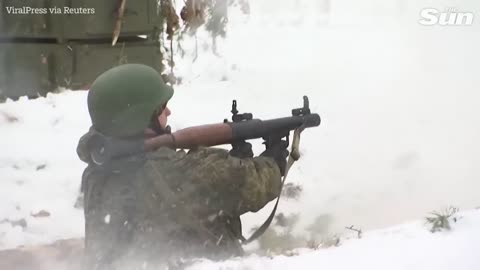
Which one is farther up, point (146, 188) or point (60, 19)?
point (146, 188)

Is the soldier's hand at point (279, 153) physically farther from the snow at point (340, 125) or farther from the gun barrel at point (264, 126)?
the snow at point (340, 125)

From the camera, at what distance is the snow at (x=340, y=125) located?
4.73 metres

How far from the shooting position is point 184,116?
753cm

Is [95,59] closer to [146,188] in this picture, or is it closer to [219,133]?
[219,133]

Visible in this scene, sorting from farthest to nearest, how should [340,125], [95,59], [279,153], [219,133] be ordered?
1. [340,125]
2. [95,59]
3. [279,153]
4. [219,133]

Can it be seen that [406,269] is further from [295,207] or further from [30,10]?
[30,10]

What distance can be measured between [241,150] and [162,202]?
0.42 m

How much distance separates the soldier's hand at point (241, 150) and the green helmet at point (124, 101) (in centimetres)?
36

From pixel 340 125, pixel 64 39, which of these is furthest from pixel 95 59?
pixel 340 125

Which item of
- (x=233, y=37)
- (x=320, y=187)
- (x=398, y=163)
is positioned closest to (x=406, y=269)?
(x=320, y=187)

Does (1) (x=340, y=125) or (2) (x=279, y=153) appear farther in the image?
(1) (x=340, y=125)

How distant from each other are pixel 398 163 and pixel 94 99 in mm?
4664

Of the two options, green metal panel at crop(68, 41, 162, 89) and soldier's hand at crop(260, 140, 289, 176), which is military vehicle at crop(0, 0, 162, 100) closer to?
green metal panel at crop(68, 41, 162, 89)

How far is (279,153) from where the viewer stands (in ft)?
8.77
